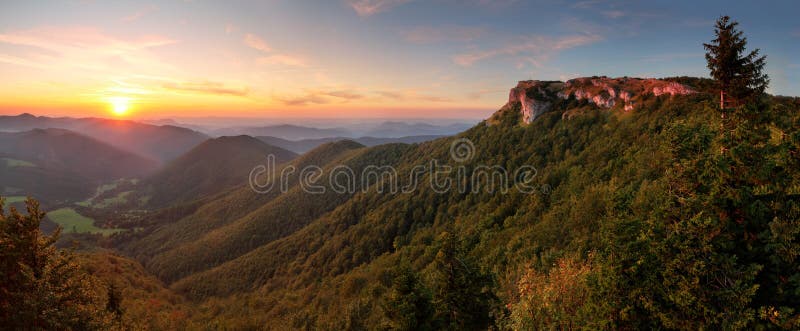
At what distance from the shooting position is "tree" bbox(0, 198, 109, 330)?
759 inches

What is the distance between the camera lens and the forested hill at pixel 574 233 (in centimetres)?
1362

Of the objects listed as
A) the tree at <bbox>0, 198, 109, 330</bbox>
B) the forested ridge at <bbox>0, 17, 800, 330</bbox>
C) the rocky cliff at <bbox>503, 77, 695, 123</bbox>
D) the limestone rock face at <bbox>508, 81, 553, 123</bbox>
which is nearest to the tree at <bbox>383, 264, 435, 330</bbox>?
the forested ridge at <bbox>0, 17, 800, 330</bbox>

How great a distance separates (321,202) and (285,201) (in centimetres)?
2466

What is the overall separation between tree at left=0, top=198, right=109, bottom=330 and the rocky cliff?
97963mm

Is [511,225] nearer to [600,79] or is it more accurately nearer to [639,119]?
[639,119]

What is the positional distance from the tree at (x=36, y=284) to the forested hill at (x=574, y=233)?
2015 cm

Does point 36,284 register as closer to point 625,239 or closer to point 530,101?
point 625,239

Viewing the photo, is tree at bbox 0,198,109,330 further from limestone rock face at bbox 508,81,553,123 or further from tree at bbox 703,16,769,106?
limestone rock face at bbox 508,81,553,123

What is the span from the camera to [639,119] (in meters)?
73.1

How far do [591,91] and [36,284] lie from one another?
411 ft

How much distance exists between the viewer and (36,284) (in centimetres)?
2028

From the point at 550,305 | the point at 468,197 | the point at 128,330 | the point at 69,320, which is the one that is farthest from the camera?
the point at 468,197

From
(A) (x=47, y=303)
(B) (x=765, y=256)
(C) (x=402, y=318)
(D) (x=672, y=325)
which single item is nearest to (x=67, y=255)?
(A) (x=47, y=303)

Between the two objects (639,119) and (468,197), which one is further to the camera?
(468,197)
